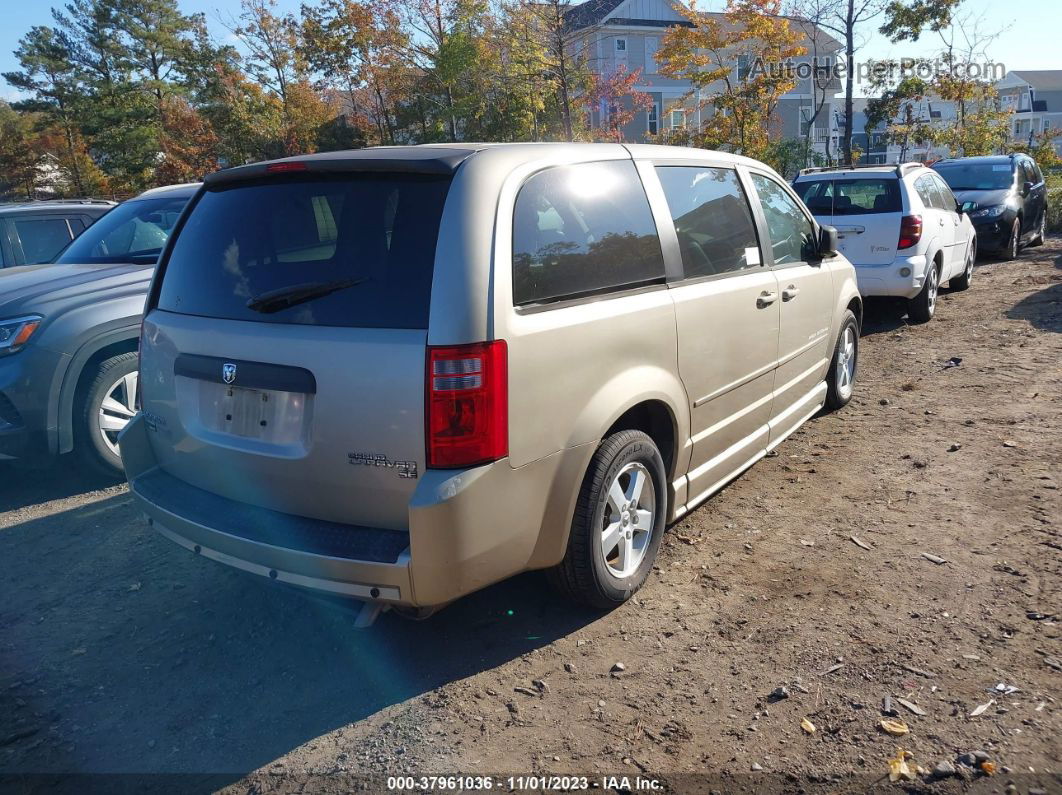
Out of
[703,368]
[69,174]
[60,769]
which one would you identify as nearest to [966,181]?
[703,368]

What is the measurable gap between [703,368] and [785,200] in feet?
6.47

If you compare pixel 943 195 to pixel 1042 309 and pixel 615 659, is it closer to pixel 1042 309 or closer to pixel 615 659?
pixel 1042 309

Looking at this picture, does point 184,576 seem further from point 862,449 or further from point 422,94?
point 422,94

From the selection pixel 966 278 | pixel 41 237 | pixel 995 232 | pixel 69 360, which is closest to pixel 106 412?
pixel 69 360

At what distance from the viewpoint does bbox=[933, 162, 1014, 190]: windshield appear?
1459cm

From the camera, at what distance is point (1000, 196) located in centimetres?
1416

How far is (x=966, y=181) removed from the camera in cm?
1488

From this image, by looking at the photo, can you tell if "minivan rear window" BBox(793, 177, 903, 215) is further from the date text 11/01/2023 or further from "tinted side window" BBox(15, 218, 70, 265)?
the date text 11/01/2023

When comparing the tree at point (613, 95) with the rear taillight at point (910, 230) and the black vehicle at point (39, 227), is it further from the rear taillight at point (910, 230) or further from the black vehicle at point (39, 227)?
the black vehicle at point (39, 227)

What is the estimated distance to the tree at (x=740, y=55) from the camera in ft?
63.7

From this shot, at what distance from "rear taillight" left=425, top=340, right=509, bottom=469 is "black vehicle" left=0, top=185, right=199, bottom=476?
3467 mm

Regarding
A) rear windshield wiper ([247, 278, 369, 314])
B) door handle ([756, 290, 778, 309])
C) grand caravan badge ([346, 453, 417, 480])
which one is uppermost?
rear windshield wiper ([247, 278, 369, 314])

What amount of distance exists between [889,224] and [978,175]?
751cm

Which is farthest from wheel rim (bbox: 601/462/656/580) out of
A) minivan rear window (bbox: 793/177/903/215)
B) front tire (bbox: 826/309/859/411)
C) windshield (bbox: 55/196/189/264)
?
minivan rear window (bbox: 793/177/903/215)
